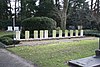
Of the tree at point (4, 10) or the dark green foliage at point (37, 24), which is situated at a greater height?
the tree at point (4, 10)

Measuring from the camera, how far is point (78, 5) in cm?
3091

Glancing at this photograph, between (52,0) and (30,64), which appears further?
(52,0)

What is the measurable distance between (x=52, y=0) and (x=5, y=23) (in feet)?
31.0

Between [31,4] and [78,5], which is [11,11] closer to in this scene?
[31,4]

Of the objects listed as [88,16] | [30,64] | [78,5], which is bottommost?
[30,64]

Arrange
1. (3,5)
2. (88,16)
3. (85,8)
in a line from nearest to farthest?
(88,16) → (85,8) → (3,5)

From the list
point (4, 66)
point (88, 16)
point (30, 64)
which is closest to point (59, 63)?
point (30, 64)

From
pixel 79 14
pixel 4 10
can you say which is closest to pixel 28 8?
pixel 4 10

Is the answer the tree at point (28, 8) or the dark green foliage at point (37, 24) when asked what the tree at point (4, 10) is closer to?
the tree at point (28, 8)

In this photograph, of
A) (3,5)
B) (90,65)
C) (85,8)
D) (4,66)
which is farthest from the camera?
(3,5)

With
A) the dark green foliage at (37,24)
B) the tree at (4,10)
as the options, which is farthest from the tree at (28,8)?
the dark green foliage at (37,24)

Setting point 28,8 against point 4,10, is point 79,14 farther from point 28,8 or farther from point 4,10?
point 4,10

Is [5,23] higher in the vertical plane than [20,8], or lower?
lower

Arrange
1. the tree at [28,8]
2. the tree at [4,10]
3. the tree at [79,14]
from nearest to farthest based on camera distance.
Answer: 1. the tree at [79,14]
2. the tree at [28,8]
3. the tree at [4,10]
